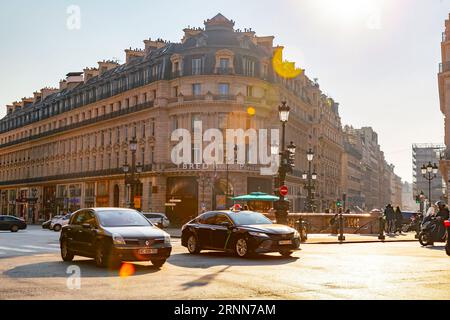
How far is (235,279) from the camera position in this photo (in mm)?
11062

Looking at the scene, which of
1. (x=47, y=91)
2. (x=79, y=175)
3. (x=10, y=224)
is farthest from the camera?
(x=47, y=91)

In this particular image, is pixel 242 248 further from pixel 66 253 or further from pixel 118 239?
pixel 66 253

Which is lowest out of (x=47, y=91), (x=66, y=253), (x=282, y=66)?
(x=66, y=253)

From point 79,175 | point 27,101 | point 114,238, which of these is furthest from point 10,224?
point 27,101

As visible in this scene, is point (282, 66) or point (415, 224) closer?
point (415, 224)

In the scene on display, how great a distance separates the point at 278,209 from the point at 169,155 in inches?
1391

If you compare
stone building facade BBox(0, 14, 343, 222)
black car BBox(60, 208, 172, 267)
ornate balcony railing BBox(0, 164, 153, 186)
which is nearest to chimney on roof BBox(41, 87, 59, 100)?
stone building facade BBox(0, 14, 343, 222)

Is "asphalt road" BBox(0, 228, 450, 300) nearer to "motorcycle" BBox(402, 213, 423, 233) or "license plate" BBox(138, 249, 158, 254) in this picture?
"license plate" BBox(138, 249, 158, 254)

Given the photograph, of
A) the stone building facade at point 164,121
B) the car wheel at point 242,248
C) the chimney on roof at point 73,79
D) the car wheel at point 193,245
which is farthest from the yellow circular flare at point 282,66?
the car wheel at point 242,248

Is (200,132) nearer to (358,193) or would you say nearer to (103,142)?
(103,142)

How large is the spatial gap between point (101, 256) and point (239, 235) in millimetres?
4441

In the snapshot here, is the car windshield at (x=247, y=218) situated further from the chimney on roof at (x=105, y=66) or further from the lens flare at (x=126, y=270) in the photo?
the chimney on roof at (x=105, y=66)

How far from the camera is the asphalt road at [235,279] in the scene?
358 inches

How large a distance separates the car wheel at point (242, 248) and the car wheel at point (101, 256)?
430cm
